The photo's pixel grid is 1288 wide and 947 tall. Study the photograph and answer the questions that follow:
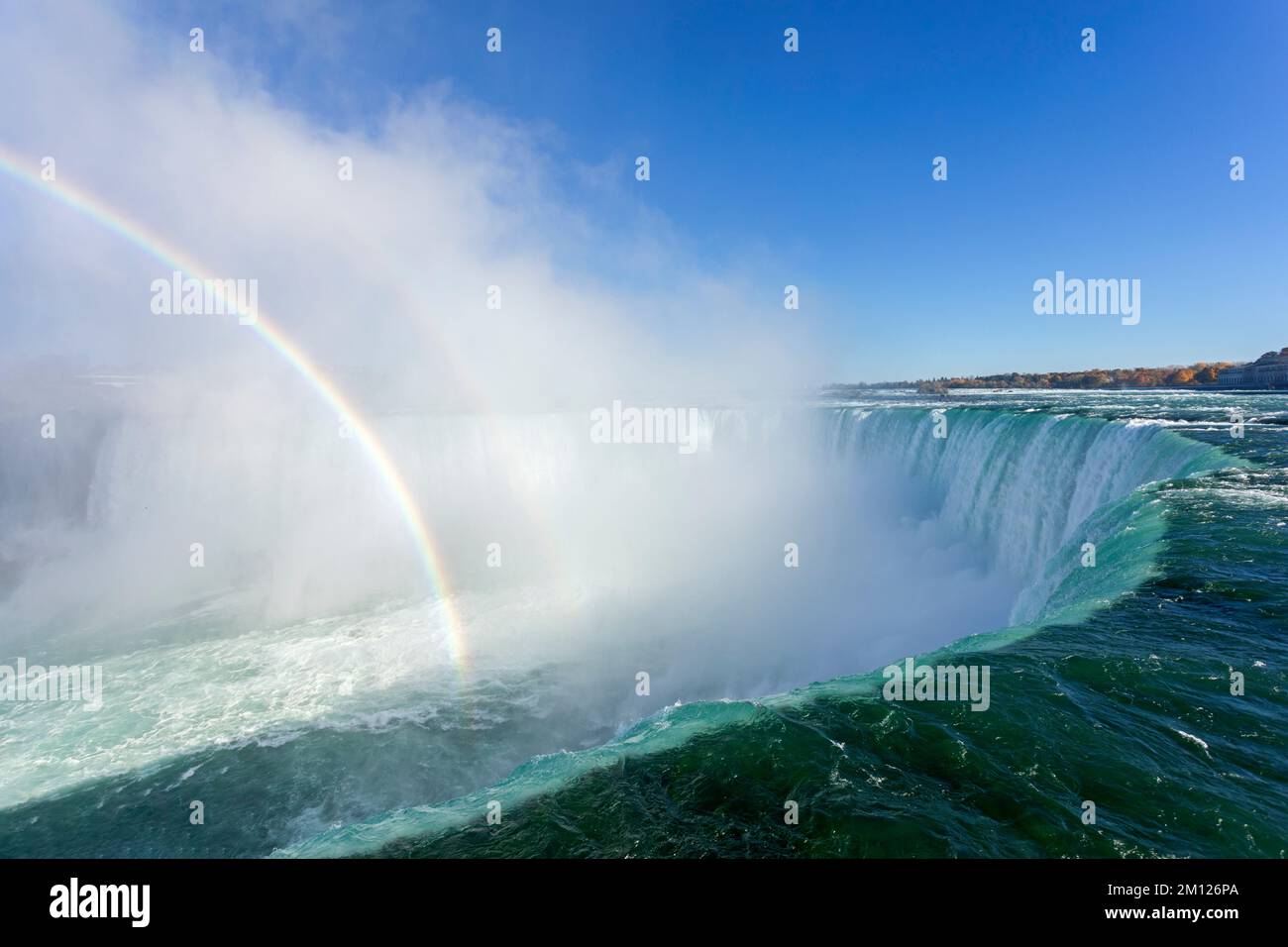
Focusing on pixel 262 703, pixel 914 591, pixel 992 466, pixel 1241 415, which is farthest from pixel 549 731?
pixel 1241 415

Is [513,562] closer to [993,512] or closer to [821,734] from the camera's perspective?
[993,512]

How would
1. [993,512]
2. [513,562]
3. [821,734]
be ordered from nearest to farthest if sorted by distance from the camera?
[821,734] < [993,512] < [513,562]

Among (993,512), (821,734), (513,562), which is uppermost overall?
(993,512)

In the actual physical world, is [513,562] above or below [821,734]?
below

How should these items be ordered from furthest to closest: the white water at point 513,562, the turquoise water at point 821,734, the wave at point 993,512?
the white water at point 513,562 → the wave at point 993,512 → the turquoise water at point 821,734

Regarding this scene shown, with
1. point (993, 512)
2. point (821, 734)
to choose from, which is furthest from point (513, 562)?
point (821, 734)
